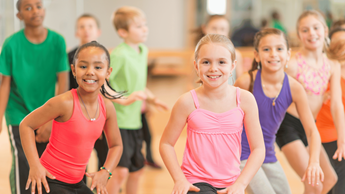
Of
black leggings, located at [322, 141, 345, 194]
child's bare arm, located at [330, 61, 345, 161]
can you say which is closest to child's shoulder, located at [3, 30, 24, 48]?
child's bare arm, located at [330, 61, 345, 161]

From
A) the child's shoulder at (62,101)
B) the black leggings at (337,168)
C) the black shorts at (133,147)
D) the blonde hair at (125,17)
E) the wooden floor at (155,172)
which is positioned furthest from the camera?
the wooden floor at (155,172)

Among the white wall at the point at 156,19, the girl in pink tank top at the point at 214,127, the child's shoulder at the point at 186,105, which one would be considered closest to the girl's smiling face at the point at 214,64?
the girl in pink tank top at the point at 214,127

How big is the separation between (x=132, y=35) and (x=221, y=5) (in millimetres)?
7321

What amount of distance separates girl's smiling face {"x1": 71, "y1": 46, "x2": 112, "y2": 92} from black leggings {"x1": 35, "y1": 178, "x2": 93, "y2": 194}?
462mm

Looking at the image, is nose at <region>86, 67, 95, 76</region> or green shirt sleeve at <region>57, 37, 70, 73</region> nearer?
nose at <region>86, 67, 95, 76</region>

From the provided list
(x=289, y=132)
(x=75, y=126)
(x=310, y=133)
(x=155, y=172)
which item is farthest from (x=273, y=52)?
(x=155, y=172)

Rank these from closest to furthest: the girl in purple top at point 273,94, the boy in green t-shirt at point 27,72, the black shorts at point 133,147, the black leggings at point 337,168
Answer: the girl in purple top at point 273,94 → the boy in green t-shirt at point 27,72 → the black leggings at point 337,168 → the black shorts at point 133,147

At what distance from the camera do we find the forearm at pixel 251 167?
1.60 metres

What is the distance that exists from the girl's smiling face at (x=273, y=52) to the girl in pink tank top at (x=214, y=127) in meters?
0.43

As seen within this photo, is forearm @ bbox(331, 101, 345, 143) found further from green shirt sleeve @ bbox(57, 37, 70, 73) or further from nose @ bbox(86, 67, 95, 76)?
green shirt sleeve @ bbox(57, 37, 70, 73)

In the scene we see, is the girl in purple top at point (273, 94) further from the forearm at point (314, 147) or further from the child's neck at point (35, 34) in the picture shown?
the child's neck at point (35, 34)

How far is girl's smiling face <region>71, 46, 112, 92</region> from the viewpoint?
5.60ft

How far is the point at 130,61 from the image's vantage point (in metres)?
2.54

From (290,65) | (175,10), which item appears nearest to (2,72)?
(290,65)
